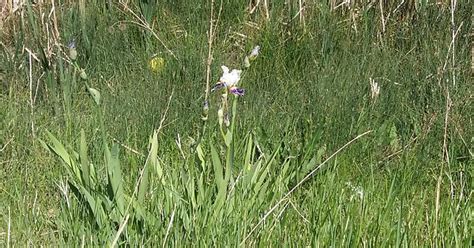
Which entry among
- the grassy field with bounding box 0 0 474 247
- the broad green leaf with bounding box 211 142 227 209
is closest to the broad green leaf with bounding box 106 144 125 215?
the grassy field with bounding box 0 0 474 247

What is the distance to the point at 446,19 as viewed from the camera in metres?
3.02

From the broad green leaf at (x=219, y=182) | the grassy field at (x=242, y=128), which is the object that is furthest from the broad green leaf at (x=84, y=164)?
the broad green leaf at (x=219, y=182)

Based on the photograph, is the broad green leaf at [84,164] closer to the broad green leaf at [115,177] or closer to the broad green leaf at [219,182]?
the broad green leaf at [115,177]

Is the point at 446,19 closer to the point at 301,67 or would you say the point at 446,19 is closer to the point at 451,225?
the point at 301,67

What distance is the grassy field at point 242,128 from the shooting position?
5.65ft

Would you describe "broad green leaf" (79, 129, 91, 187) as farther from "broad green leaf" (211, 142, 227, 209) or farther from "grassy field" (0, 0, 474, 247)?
"broad green leaf" (211, 142, 227, 209)

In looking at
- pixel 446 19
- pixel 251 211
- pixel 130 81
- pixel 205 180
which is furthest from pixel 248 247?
pixel 446 19

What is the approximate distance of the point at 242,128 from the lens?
7.92 feet

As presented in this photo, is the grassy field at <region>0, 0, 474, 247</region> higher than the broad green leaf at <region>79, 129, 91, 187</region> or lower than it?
lower

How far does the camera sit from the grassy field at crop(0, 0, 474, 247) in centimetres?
172

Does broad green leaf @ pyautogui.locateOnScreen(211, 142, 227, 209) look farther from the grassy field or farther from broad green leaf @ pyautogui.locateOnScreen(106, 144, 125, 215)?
broad green leaf @ pyautogui.locateOnScreen(106, 144, 125, 215)

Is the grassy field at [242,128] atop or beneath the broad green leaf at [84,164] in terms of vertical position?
beneath

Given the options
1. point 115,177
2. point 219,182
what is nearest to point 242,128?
point 219,182

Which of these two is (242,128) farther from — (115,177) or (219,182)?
(115,177)
